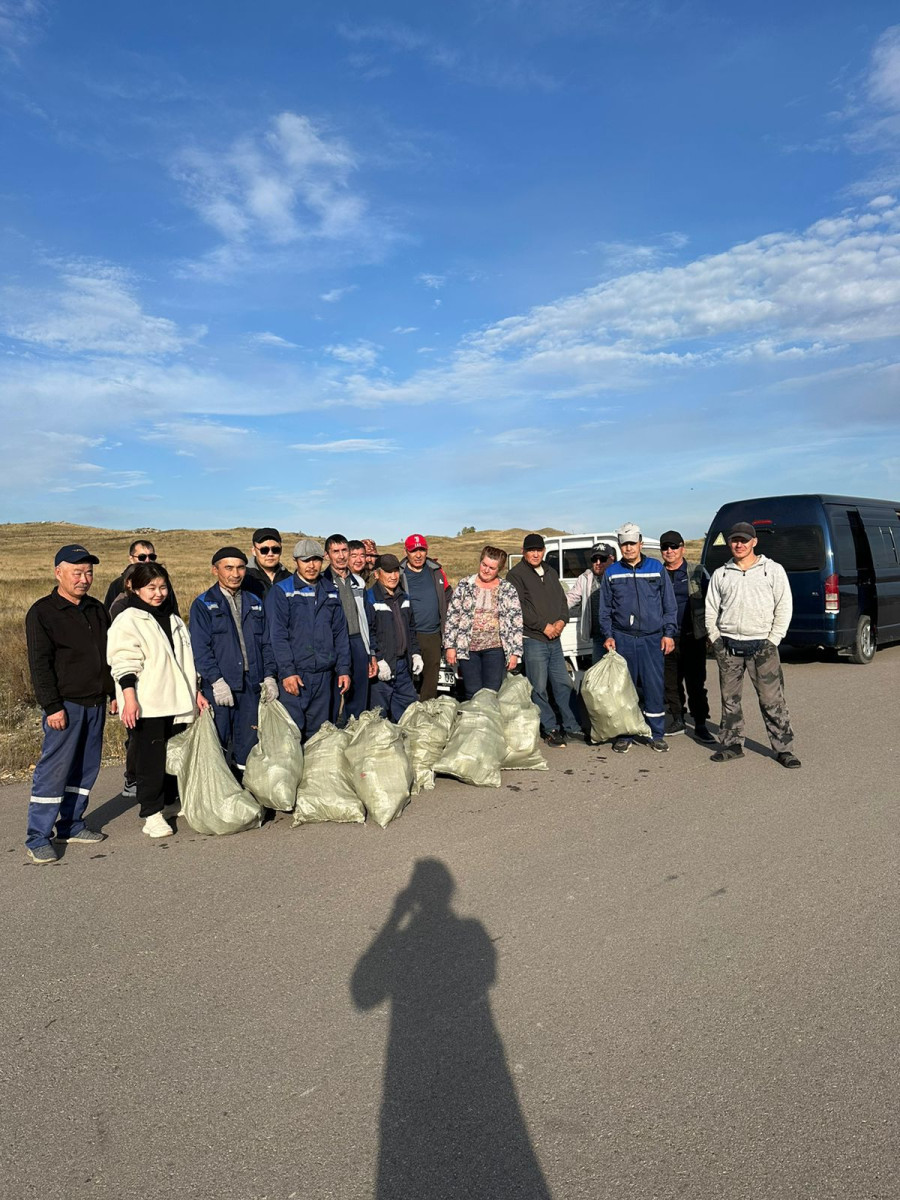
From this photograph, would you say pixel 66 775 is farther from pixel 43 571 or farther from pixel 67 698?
pixel 43 571

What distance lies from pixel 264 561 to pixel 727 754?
4138 mm

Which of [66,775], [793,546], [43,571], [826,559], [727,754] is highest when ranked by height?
[43,571]

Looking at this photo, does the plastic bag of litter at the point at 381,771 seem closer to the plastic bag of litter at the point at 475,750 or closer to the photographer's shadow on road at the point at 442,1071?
the plastic bag of litter at the point at 475,750

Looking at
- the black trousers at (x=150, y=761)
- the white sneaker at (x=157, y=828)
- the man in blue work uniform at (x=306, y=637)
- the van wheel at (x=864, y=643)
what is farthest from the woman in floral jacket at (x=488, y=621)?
the van wheel at (x=864, y=643)

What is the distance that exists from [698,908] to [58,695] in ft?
12.8

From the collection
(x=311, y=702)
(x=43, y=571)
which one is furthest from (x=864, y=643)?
(x=43, y=571)

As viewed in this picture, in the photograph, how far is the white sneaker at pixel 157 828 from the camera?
540 centimetres

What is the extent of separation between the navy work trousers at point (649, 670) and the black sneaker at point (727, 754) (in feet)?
2.19

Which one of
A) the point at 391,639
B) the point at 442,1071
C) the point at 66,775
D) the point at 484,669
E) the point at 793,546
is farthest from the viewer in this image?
the point at 793,546

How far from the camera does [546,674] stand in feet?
25.7

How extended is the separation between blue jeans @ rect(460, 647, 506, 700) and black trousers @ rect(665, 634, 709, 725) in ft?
5.59

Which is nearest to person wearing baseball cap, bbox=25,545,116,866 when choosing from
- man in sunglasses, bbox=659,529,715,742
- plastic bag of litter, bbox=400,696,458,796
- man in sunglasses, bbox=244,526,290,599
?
man in sunglasses, bbox=244,526,290,599

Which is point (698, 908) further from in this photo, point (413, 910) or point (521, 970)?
point (413, 910)

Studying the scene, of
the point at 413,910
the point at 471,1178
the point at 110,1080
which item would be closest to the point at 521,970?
the point at 413,910
